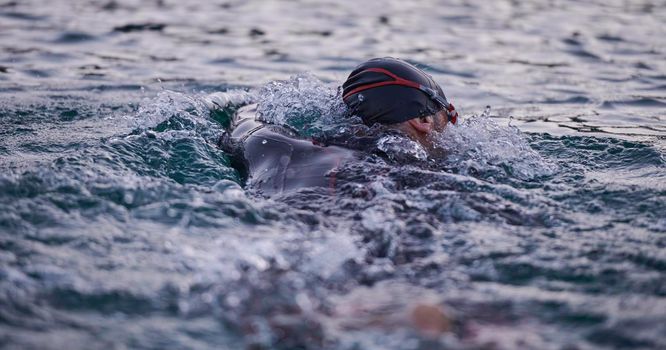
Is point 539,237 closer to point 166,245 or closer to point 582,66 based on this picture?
point 166,245

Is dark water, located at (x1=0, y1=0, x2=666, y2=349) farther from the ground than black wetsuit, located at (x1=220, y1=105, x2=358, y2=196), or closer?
closer

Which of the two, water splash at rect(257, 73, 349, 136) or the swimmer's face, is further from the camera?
water splash at rect(257, 73, 349, 136)

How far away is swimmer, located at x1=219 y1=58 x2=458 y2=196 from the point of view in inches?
208

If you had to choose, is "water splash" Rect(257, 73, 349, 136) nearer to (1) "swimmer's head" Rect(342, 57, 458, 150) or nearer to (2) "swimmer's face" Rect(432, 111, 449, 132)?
(1) "swimmer's head" Rect(342, 57, 458, 150)

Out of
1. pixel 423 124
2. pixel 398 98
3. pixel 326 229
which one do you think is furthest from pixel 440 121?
pixel 326 229

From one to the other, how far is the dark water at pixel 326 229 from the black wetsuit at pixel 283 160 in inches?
5.2

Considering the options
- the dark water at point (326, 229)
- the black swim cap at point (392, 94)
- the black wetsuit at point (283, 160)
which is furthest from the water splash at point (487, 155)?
the black wetsuit at point (283, 160)

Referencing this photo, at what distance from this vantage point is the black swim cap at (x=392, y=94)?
584 centimetres

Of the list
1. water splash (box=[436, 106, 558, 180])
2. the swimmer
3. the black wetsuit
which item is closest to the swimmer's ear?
the swimmer

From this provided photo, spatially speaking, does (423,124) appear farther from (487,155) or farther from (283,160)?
(283,160)

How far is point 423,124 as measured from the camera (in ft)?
19.4

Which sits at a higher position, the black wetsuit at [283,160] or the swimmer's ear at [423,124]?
the swimmer's ear at [423,124]

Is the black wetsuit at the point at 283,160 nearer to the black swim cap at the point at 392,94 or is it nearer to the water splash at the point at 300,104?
the black swim cap at the point at 392,94

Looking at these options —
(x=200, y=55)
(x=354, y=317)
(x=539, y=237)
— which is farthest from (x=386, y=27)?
(x=354, y=317)
